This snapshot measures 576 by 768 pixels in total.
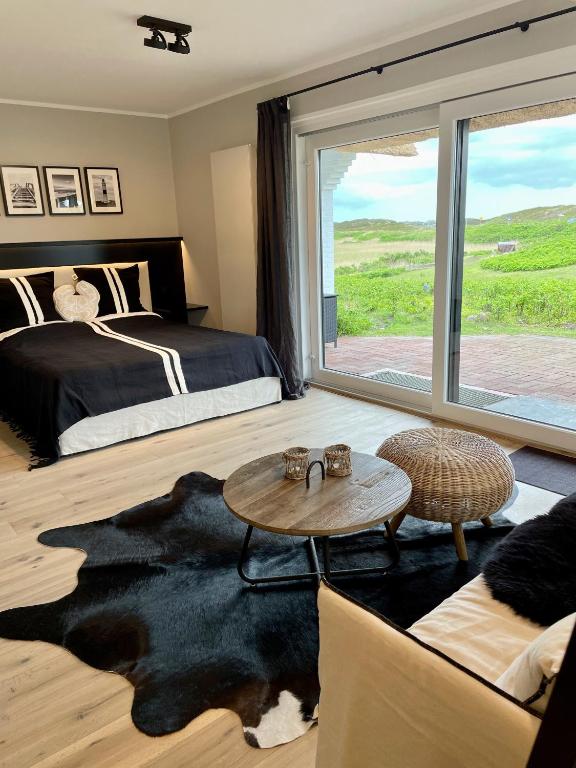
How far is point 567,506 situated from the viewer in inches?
57.6

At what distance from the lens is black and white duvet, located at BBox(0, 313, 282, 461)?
132 inches

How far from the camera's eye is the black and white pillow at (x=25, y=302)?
14.3ft

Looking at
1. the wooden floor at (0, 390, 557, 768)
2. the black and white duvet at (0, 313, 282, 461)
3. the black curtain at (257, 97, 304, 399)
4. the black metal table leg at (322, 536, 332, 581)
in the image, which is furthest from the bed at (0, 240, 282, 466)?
the black metal table leg at (322, 536, 332, 581)

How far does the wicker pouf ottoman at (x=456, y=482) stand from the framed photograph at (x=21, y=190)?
13.5 ft

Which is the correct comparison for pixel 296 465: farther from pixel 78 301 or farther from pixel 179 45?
pixel 78 301

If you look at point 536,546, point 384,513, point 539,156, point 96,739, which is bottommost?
point 96,739

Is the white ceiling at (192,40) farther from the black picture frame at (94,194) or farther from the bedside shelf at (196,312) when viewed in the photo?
the bedside shelf at (196,312)

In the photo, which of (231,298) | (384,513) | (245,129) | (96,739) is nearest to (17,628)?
(96,739)

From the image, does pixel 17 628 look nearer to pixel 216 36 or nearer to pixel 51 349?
pixel 51 349

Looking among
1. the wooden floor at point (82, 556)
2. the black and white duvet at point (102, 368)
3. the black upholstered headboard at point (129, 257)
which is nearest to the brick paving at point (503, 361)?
the wooden floor at point (82, 556)

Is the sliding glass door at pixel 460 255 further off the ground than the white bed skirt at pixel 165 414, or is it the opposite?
the sliding glass door at pixel 460 255

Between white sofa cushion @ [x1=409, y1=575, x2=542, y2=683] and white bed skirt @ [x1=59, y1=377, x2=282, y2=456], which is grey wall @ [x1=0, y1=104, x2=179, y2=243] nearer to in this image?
white bed skirt @ [x1=59, y1=377, x2=282, y2=456]

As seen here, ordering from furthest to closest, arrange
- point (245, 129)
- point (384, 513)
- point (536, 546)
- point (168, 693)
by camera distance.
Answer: point (245, 129)
point (384, 513)
point (168, 693)
point (536, 546)

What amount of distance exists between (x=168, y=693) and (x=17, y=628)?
66 centimetres
